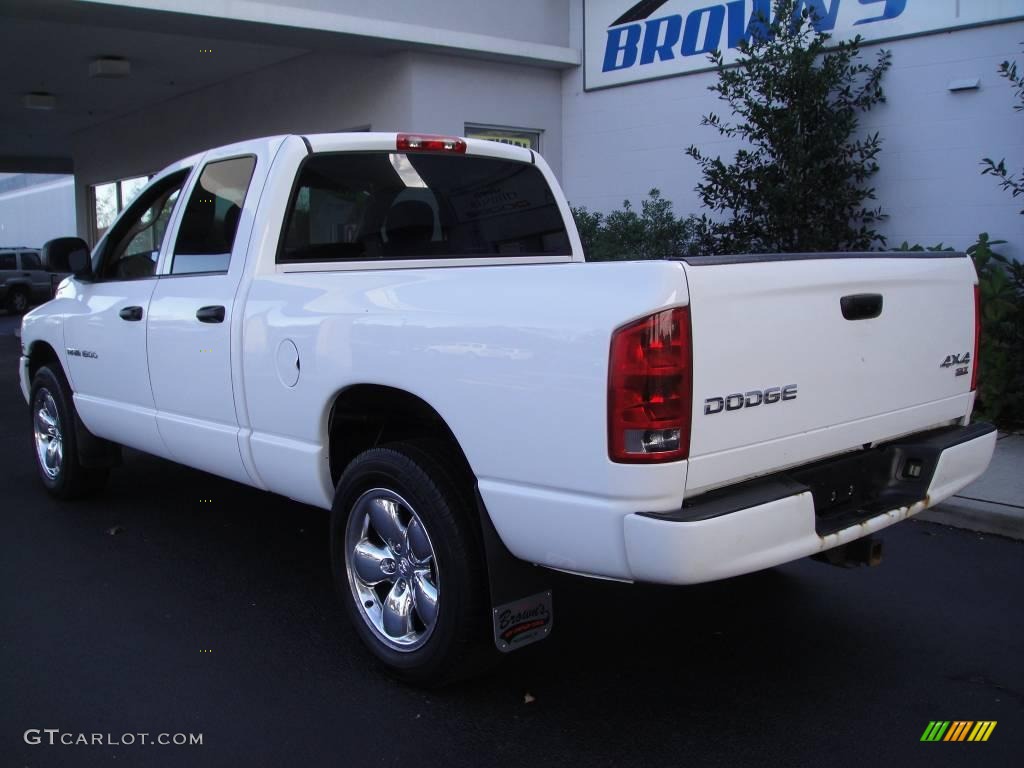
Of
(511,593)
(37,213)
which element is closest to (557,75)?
(511,593)

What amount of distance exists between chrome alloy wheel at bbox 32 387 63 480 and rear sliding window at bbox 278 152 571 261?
2.69 m

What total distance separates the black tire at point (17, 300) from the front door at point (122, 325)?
22.6 m

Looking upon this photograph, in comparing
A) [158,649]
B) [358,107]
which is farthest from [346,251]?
[358,107]

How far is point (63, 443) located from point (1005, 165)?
25.5 ft

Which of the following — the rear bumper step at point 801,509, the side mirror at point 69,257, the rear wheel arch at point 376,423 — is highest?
the side mirror at point 69,257

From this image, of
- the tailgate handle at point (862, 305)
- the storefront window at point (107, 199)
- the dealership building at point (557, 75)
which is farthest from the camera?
the storefront window at point (107, 199)

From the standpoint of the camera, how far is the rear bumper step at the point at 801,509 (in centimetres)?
276

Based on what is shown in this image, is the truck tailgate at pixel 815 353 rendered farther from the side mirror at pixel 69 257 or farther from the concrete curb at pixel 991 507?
the side mirror at pixel 69 257

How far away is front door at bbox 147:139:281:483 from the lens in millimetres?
4297

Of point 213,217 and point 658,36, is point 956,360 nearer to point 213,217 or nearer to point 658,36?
point 213,217

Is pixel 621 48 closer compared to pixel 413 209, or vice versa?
pixel 413 209

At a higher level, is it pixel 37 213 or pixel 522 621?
pixel 37 213

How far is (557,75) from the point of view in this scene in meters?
12.4

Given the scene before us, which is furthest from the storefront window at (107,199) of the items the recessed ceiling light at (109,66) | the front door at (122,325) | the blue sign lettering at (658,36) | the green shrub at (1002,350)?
the green shrub at (1002,350)
